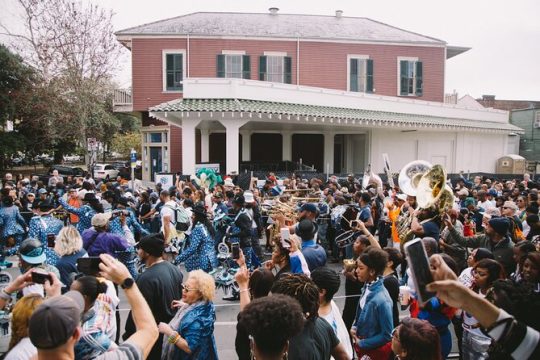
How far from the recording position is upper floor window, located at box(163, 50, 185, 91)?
→ 84.6 ft

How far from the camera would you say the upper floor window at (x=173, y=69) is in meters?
25.8

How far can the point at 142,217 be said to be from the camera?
10.3 metres

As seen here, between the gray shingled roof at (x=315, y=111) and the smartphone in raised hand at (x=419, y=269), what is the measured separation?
51.7 ft

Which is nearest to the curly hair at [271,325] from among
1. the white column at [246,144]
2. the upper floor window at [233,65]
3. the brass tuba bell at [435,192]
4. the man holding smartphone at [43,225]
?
the brass tuba bell at [435,192]

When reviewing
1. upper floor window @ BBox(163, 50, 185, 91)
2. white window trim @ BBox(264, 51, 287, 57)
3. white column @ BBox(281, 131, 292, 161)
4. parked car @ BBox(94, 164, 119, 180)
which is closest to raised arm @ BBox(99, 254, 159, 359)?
white column @ BBox(281, 131, 292, 161)

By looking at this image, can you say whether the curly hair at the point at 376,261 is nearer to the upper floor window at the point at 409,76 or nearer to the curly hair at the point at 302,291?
the curly hair at the point at 302,291

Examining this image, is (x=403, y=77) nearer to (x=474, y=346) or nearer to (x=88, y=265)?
(x=474, y=346)

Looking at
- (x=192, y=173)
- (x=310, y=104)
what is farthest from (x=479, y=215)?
(x=310, y=104)

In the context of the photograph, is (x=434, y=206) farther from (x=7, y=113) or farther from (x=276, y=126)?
(x=7, y=113)

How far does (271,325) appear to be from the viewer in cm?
244

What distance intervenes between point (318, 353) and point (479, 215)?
8519 mm

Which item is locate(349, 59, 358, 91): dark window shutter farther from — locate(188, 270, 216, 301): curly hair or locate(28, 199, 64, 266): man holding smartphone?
locate(188, 270, 216, 301): curly hair

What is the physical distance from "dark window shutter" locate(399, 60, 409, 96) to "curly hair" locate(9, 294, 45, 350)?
2864 centimetres

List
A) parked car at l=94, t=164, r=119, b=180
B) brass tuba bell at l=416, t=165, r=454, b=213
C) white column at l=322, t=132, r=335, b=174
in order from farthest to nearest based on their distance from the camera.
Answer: parked car at l=94, t=164, r=119, b=180 < white column at l=322, t=132, r=335, b=174 < brass tuba bell at l=416, t=165, r=454, b=213
